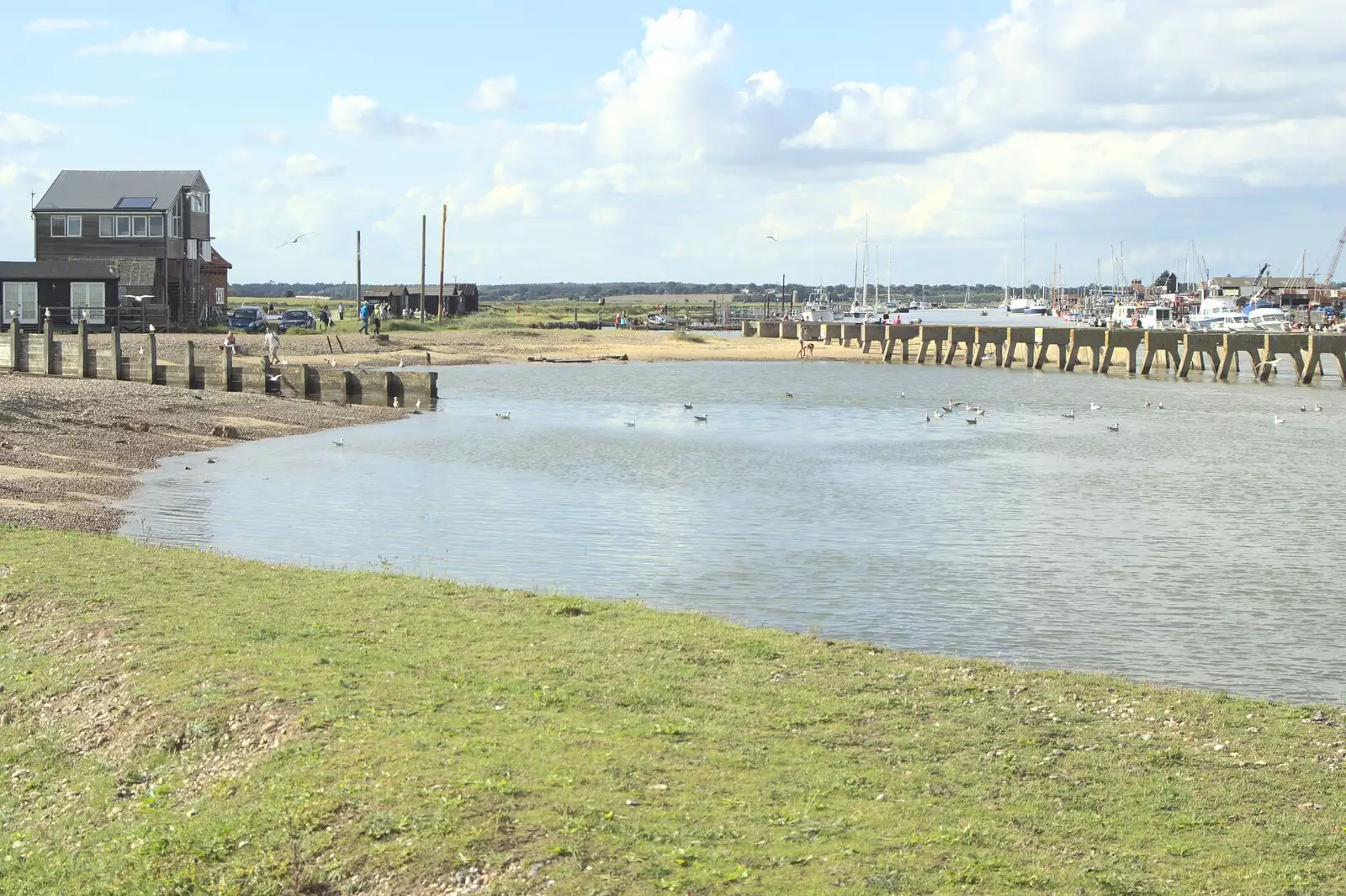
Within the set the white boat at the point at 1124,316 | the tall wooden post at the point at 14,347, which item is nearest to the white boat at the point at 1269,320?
the white boat at the point at 1124,316

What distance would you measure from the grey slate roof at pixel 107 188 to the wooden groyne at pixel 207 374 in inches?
1281

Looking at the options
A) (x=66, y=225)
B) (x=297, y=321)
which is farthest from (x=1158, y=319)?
(x=66, y=225)

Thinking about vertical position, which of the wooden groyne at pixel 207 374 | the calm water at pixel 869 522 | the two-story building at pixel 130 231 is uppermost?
the two-story building at pixel 130 231

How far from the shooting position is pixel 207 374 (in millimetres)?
50344

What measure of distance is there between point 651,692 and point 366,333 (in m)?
76.3

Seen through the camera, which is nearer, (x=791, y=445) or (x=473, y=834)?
(x=473, y=834)

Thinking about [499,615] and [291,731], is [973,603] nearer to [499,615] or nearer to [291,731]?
[499,615]

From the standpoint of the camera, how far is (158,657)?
42.7 feet

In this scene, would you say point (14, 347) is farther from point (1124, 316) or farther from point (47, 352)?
point (1124, 316)

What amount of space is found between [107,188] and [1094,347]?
60.6 metres

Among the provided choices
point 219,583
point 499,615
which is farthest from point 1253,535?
point 219,583

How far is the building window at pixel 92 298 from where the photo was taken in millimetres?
75000

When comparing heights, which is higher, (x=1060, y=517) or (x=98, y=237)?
(x=98, y=237)

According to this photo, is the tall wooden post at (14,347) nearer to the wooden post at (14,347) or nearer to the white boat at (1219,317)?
Result: the wooden post at (14,347)
